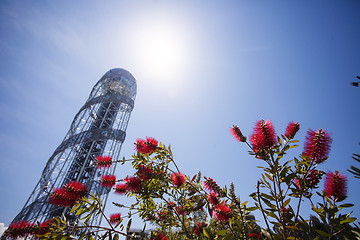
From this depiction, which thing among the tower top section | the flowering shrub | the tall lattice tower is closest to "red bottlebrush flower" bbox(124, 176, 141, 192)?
the flowering shrub

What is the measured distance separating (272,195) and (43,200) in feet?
44.1

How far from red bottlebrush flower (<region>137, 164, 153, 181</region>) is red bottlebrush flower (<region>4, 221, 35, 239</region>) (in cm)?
81

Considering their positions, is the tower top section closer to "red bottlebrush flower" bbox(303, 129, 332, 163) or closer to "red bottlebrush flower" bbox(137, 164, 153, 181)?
"red bottlebrush flower" bbox(137, 164, 153, 181)

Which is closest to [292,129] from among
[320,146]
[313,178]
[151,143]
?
[320,146]

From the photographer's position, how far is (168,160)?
5.51ft

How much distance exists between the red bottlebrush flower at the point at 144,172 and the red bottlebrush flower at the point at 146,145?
0.15 metres

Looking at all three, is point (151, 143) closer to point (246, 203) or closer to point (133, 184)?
point (133, 184)

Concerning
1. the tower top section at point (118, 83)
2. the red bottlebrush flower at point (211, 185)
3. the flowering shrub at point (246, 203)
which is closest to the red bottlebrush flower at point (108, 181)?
the flowering shrub at point (246, 203)

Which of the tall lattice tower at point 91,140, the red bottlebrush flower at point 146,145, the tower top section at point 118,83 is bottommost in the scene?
the red bottlebrush flower at point 146,145

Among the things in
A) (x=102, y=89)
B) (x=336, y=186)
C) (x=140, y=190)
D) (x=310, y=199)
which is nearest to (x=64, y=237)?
(x=140, y=190)

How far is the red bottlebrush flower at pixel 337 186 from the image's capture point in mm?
939

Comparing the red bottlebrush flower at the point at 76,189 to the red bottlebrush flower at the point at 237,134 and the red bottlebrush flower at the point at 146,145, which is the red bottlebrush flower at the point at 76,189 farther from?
the red bottlebrush flower at the point at 237,134

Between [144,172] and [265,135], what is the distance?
1053 millimetres

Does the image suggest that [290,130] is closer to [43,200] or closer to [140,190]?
[140,190]
